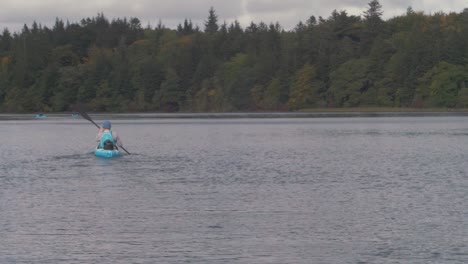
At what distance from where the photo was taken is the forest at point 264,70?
456ft

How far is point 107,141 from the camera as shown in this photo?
46.7 meters

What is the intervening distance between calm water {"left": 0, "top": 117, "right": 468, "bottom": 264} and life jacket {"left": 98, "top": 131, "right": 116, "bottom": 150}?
0.92m

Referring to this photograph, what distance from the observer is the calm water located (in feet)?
65.8

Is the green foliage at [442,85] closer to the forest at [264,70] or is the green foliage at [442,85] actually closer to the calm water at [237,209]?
the forest at [264,70]

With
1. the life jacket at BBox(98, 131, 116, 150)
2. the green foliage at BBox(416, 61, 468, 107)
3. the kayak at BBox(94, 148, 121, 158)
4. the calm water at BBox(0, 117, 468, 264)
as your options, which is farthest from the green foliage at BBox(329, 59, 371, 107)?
the life jacket at BBox(98, 131, 116, 150)

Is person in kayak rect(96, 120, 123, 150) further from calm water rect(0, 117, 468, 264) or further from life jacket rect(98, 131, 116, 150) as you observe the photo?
calm water rect(0, 117, 468, 264)

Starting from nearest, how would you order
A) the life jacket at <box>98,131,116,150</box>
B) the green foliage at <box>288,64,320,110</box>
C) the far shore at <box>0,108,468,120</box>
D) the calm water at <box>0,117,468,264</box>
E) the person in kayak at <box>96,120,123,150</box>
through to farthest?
the calm water at <box>0,117,468,264</box>, the person in kayak at <box>96,120,123,150</box>, the life jacket at <box>98,131,116,150</box>, the far shore at <box>0,108,468,120</box>, the green foliage at <box>288,64,320,110</box>

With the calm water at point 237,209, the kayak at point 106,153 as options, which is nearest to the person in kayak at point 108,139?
the kayak at point 106,153

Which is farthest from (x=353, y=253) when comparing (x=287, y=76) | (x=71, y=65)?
(x=71, y=65)

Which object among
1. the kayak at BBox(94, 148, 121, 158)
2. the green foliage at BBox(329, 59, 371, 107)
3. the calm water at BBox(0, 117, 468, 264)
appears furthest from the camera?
the green foliage at BBox(329, 59, 371, 107)

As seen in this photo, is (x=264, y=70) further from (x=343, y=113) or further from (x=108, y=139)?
(x=108, y=139)

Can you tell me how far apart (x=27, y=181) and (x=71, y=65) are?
16066 cm

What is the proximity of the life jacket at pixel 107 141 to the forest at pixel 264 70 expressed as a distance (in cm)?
9389

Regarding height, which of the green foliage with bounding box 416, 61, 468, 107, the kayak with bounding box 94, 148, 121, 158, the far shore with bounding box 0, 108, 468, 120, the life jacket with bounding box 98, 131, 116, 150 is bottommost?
the far shore with bounding box 0, 108, 468, 120
